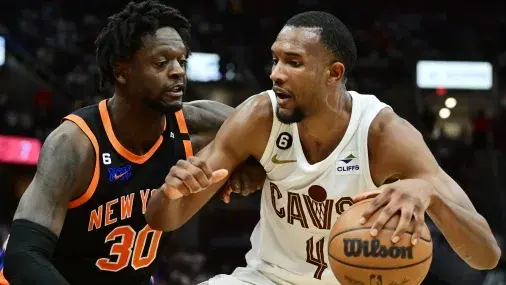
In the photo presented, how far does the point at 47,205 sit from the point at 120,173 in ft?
1.47

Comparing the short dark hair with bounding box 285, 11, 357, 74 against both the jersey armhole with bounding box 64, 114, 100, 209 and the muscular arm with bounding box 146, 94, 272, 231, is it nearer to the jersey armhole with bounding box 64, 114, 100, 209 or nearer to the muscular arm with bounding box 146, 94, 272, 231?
the muscular arm with bounding box 146, 94, 272, 231

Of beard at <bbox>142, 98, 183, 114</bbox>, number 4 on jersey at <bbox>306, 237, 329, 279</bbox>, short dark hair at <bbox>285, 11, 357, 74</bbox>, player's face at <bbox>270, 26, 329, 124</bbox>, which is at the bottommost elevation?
number 4 on jersey at <bbox>306, 237, 329, 279</bbox>

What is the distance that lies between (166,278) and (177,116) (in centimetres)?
566

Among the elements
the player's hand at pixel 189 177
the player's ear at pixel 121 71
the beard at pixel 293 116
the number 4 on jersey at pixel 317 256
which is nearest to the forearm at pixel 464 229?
the number 4 on jersey at pixel 317 256

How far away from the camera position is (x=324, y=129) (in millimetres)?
3420

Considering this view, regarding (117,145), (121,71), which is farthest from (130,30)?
(117,145)

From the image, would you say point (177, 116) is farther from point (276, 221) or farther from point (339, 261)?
point (339, 261)

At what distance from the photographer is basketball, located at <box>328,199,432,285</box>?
8.39 feet

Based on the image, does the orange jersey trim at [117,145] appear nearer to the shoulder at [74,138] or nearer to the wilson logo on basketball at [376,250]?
the shoulder at [74,138]

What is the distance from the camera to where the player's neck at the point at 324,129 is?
3.39 m

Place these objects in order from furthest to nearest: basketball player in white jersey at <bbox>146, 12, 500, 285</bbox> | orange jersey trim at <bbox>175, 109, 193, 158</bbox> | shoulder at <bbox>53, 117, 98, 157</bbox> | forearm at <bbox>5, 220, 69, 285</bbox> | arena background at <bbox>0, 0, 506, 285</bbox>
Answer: arena background at <bbox>0, 0, 506, 285</bbox>, orange jersey trim at <bbox>175, 109, 193, 158</bbox>, shoulder at <bbox>53, 117, 98, 157</bbox>, basketball player in white jersey at <bbox>146, 12, 500, 285</bbox>, forearm at <bbox>5, 220, 69, 285</bbox>

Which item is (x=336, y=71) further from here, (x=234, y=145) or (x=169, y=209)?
(x=169, y=209)

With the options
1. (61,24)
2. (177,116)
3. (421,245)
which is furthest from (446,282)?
(61,24)

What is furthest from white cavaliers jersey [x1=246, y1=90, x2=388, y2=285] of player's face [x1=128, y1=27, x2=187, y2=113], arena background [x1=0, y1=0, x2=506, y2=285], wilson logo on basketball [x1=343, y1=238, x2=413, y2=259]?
arena background [x1=0, y1=0, x2=506, y2=285]
